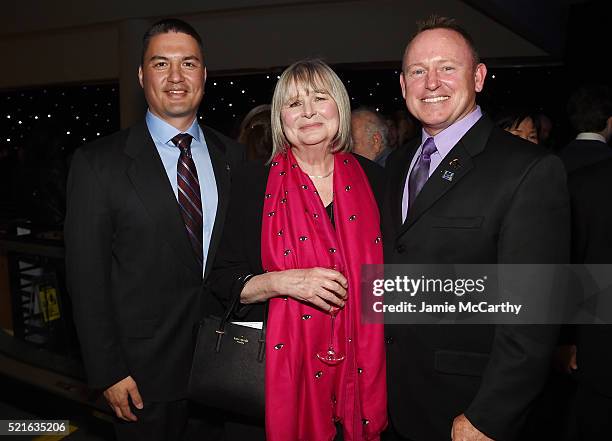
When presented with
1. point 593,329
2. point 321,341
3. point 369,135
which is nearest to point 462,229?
point 321,341

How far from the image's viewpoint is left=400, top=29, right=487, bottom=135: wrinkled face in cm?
166

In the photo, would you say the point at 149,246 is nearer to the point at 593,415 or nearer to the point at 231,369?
the point at 231,369

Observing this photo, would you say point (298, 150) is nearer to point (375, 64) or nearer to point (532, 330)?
point (532, 330)

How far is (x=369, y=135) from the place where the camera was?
3.89 metres

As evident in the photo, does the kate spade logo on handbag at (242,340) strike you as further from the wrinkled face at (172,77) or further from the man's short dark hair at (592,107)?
the man's short dark hair at (592,107)

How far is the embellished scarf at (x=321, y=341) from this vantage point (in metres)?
1.79

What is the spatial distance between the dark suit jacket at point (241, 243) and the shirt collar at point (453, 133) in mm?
397

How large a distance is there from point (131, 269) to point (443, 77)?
1.32 meters

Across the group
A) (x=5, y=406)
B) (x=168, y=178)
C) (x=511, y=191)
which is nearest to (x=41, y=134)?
(x=5, y=406)

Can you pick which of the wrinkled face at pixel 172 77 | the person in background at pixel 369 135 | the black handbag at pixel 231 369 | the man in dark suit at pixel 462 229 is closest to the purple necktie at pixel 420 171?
the man in dark suit at pixel 462 229

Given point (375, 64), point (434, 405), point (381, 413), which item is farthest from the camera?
point (375, 64)

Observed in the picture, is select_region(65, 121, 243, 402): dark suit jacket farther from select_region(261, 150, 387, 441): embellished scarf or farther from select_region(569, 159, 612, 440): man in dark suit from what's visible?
select_region(569, 159, 612, 440): man in dark suit

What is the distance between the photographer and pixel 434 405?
167 cm

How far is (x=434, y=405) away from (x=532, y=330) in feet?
1.39
